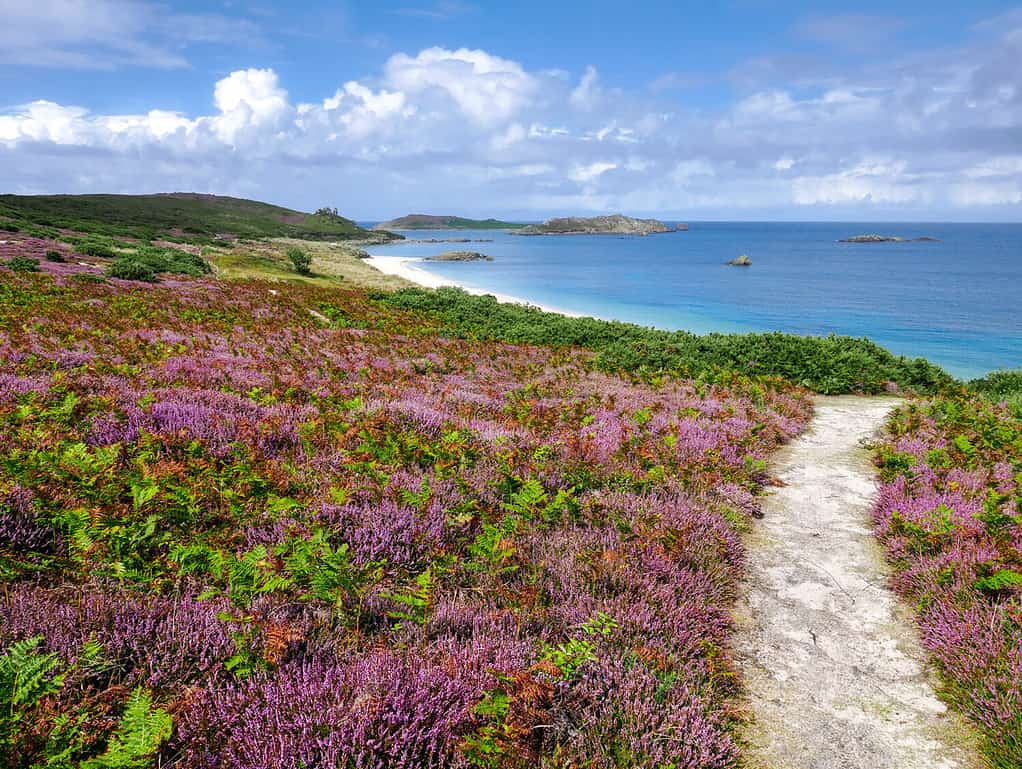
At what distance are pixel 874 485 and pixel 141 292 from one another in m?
25.4

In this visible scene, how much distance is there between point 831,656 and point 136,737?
17.5 ft

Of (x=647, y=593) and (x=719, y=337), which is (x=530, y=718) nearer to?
(x=647, y=593)

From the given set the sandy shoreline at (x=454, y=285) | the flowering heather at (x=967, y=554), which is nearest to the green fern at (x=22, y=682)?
the flowering heather at (x=967, y=554)

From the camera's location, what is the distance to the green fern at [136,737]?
2699mm

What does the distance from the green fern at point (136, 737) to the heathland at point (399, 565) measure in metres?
0.02

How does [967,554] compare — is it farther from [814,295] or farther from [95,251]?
[814,295]

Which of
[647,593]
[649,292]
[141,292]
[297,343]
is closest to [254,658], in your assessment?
[647,593]

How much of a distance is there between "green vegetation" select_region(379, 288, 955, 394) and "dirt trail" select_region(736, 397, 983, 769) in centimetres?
960

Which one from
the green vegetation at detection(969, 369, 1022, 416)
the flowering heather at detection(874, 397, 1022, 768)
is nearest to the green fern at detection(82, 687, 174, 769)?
the flowering heather at detection(874, 397, 1022, 768)

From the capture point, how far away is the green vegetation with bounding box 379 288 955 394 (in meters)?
17.2

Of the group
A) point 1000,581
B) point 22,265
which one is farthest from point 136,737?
point 22,265

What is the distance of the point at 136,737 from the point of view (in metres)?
2.80

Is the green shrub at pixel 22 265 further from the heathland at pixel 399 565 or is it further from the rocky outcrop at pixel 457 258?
the rocky outcrop at pixel 457 258

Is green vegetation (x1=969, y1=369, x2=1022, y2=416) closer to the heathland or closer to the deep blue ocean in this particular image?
the heathland
